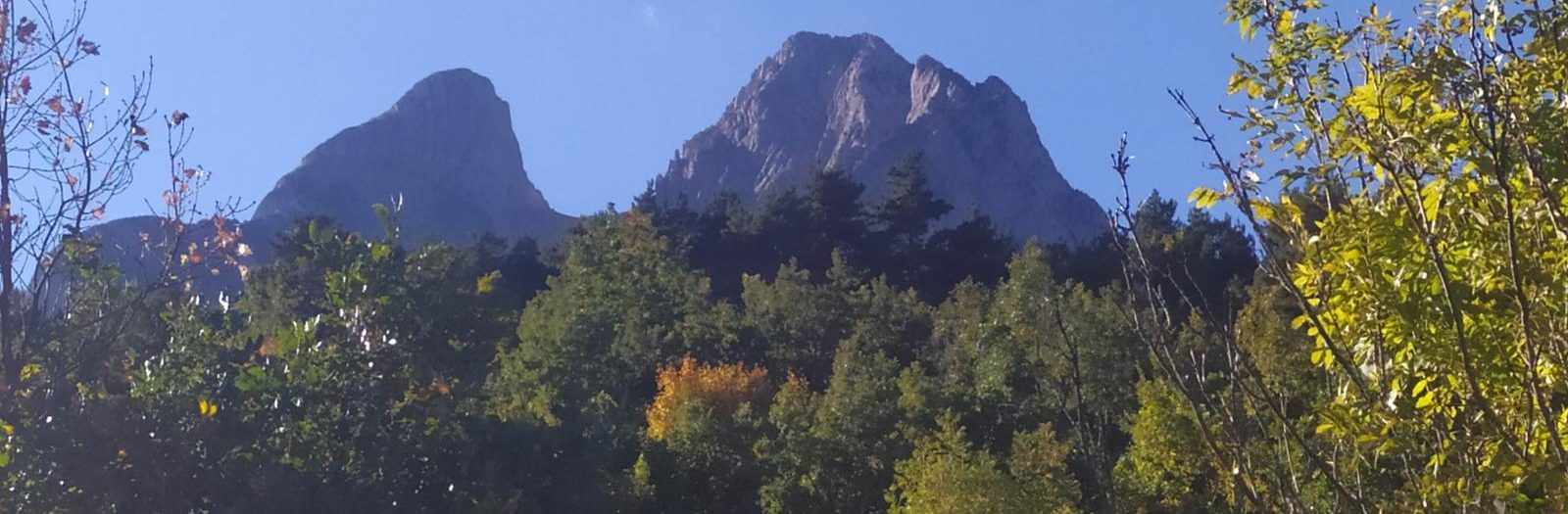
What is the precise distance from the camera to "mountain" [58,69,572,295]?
354ft

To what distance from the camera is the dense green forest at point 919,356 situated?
3.54m

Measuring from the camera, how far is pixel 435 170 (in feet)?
384

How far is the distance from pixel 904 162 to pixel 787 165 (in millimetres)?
63851

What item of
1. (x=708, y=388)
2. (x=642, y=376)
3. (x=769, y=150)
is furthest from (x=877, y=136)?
(x=708, y=388)

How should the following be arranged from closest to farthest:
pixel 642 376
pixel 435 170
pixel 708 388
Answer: pixel 708 388 < pixel 642 376 < pixel 435 170

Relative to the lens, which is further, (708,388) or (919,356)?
(919,356)

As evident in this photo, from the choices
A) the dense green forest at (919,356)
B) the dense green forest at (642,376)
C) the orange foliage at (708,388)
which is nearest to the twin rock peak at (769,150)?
the dense green forest at (642,376)

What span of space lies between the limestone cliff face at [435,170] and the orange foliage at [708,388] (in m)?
71.4

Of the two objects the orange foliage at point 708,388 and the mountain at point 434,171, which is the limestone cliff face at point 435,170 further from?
the orange foliage at point 708,388

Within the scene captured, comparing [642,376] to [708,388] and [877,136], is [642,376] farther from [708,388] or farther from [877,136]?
[877,136]

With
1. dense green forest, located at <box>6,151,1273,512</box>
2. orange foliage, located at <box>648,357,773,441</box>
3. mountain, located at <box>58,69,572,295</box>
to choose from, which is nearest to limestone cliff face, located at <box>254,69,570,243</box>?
mountain, located at <box>58,69,572,295</box>

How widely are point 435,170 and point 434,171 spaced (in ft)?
0.38

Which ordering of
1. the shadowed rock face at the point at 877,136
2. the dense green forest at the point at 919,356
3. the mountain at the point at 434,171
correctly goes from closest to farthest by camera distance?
the dense green forest at the point at 919,356 → the shadowed rock face at the point at 877,136 → the mountain at the point at 434,171

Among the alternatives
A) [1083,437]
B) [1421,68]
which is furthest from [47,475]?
[1421,68]
